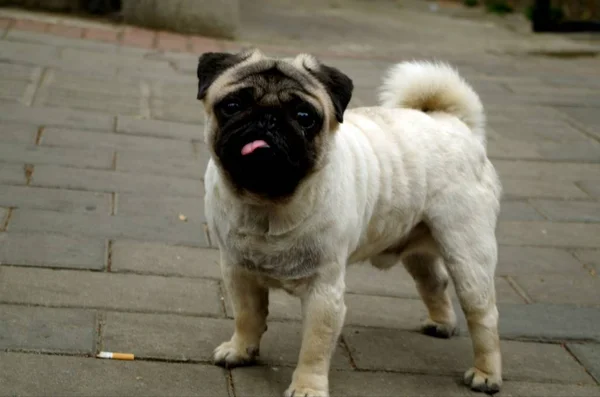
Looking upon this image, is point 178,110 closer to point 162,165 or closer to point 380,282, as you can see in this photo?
point 162,165

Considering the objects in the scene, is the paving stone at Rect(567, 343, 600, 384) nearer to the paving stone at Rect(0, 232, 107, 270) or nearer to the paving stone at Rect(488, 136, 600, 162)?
the paving stone at Rect(0, 232, 107, 270)

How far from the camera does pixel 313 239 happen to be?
12.6ft

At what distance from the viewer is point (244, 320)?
4.19m

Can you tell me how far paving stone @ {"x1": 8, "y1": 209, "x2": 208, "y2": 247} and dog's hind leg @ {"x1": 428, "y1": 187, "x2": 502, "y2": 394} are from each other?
172cm

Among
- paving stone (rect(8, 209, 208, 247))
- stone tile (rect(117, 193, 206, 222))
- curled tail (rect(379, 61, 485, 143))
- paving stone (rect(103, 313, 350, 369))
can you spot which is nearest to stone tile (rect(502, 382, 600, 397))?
paving stone (rect(103, 313, 350, 369))

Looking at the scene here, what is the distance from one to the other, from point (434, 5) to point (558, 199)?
9.04 metres

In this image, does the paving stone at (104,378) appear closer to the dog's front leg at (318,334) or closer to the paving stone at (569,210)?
the dog's front leg at (318,334)

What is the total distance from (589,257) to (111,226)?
2784 mm

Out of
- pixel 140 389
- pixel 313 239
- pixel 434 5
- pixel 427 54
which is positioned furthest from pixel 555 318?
pixel 434 5

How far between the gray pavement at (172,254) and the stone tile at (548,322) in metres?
0.01

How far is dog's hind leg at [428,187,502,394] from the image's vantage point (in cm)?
428

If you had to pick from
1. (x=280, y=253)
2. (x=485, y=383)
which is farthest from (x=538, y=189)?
(x=280, y=253)

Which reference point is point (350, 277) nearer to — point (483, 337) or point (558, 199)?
point (483, 337)

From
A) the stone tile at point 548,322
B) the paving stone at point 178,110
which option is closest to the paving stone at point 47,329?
the stone tile at point 548,322
